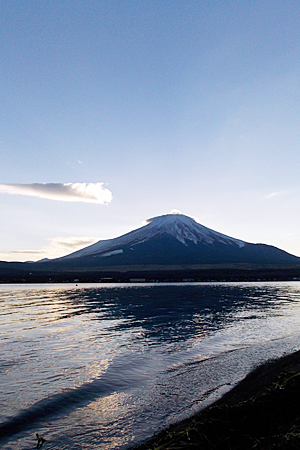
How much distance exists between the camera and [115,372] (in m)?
16.5

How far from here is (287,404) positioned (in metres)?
9.81

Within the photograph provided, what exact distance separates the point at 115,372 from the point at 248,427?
933cm

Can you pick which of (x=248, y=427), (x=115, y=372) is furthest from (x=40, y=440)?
(x=115, y=372)

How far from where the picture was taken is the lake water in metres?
10.6

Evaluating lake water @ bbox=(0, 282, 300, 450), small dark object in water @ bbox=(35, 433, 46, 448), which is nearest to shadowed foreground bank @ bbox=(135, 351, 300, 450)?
lake water @ bbox=(0, 282, 300, 450)

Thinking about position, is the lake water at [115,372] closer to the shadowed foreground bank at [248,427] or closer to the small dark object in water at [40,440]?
the small dark object in water at [40,440]

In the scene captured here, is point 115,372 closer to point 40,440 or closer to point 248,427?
point 40,440

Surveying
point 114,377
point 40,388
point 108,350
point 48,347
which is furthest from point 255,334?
point 40,388

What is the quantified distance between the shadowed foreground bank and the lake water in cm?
185

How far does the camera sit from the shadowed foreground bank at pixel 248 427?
7520mm

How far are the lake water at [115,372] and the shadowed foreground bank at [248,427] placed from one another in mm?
1847

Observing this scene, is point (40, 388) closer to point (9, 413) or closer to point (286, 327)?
point (9, 413)

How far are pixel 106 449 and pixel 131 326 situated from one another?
68.2ft

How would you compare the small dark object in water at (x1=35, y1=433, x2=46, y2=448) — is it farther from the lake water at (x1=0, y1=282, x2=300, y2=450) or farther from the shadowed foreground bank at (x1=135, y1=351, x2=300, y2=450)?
the shadowed foreground bank at (x1=135, y1=351, x2=300, y2=450)
